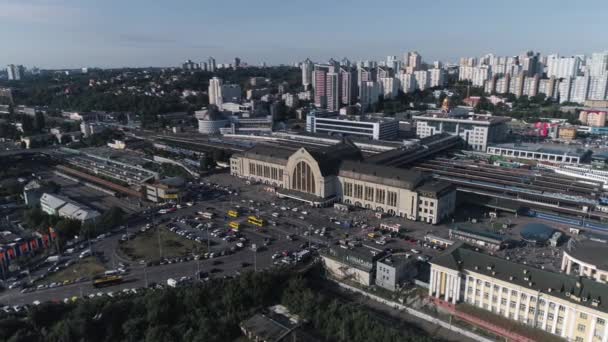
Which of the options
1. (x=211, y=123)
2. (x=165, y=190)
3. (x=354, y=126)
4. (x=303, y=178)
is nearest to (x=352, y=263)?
(x=303, y=178)

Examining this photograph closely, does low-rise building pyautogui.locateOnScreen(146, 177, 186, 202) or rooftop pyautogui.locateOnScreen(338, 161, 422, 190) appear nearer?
rooftop pyautogui.locateOnScreen(338, 161, 422, 190)

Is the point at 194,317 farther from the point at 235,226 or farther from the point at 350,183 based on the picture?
the point at 350,183

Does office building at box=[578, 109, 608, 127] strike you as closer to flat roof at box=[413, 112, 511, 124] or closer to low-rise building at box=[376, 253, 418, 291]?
flat roof at box=[413, 112, 511, 124]

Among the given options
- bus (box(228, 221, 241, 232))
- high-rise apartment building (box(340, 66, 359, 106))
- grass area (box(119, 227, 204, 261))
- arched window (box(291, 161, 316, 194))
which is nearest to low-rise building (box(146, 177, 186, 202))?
grass area (box(119, 227, 204, 261))

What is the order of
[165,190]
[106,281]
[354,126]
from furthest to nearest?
[354,126] < [165,190] < [106,281]

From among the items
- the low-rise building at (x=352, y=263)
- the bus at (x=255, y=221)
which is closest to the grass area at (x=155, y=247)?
the bus at (x=255, y=221)

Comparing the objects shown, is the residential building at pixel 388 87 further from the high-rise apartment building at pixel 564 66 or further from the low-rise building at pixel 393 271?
the low-rise building at pixel 393 271
